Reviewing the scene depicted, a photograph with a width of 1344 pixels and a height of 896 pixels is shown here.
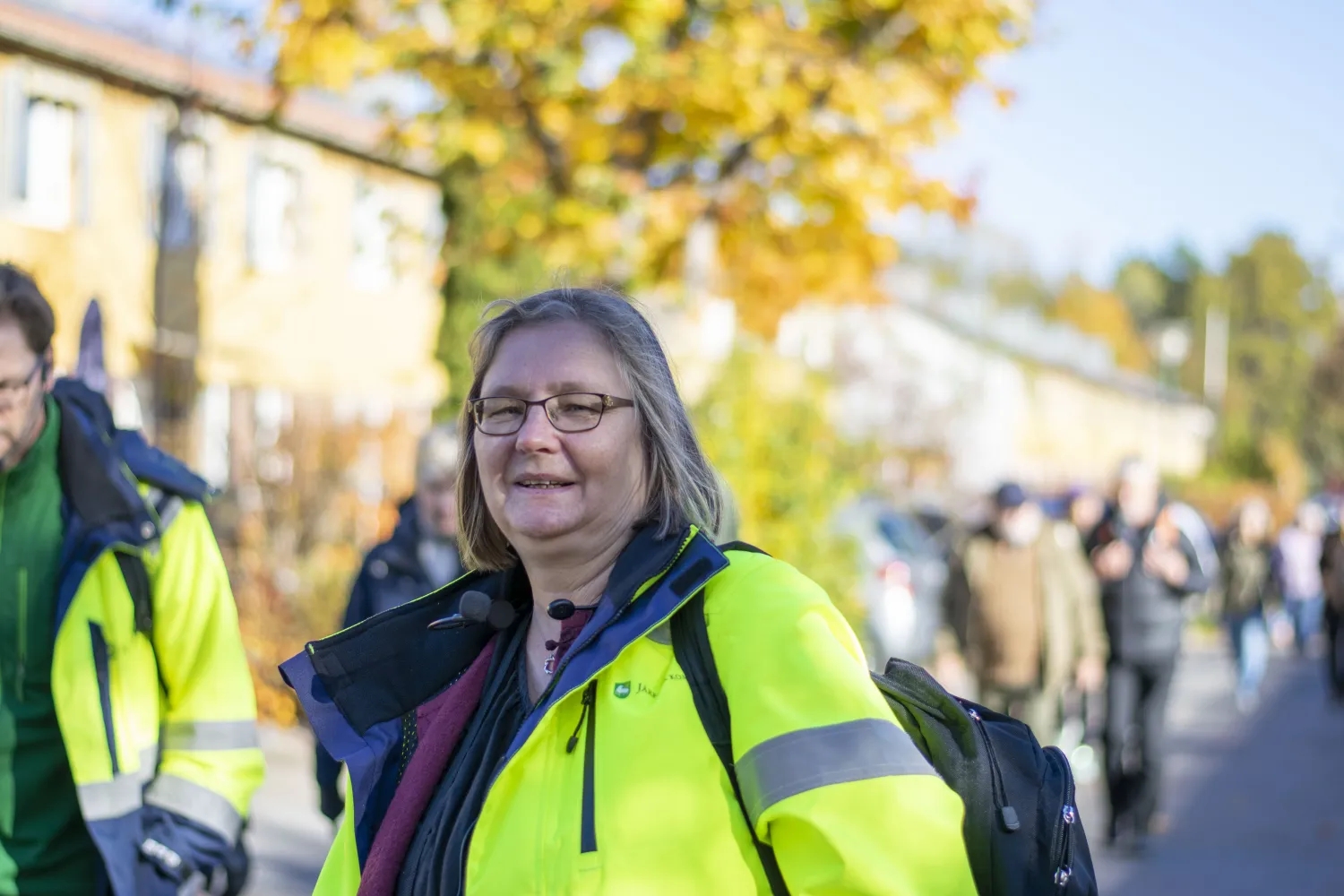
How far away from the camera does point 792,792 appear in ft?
5.99

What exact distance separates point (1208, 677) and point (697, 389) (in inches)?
392

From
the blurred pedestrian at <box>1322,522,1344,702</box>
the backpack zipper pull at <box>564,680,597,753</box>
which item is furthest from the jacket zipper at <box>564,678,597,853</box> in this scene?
the blurred pedestrian at <box>1322,522,1344,702</box>

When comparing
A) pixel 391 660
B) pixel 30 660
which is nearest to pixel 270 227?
pixel 30 660

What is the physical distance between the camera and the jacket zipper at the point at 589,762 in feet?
6.44

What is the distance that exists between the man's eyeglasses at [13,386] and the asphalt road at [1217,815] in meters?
4.24

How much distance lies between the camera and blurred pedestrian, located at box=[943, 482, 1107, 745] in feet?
27.2

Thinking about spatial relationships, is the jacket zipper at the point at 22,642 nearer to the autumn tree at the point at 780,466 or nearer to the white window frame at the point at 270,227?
the autumn tree at the point at 780,466

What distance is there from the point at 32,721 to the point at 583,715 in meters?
1.72

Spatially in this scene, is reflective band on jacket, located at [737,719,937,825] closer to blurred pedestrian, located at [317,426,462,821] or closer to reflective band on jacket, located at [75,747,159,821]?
reflective band on jacket, located at [75,747,159,821]

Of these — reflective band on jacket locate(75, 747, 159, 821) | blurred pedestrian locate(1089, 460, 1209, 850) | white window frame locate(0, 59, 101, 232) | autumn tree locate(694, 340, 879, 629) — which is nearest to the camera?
reflective band on jacket locate(75, 747, 159, 821)

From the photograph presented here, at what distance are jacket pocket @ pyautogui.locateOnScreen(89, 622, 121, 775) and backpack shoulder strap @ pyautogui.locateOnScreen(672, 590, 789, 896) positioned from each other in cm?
166

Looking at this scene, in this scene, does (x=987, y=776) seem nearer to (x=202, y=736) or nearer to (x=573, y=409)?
(x=573, y=409)

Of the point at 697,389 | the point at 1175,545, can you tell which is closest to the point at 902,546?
the point at 697,389

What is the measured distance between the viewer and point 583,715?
2.04 metres
